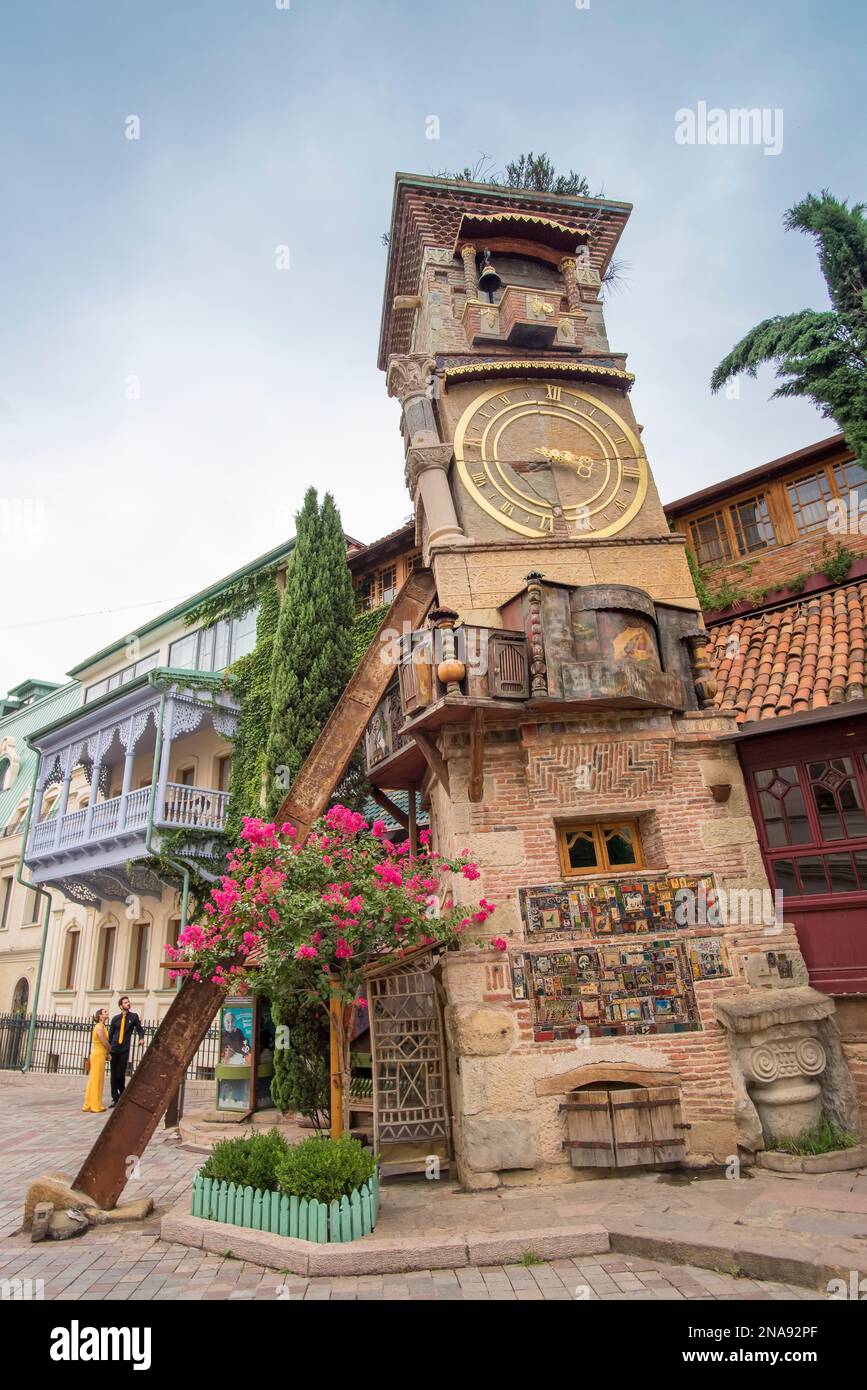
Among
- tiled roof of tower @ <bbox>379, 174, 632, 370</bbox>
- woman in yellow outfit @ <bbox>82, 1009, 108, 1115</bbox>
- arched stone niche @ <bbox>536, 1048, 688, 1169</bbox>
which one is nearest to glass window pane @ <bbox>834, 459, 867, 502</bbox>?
tiled roof of tower @ <bbox>379, 174, 632, 370</bbox>

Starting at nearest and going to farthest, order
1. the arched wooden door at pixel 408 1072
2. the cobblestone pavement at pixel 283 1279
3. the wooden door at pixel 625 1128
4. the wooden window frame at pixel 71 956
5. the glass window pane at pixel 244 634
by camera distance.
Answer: the cobblestone pavement at pixel 283 1279 → the wooden door at pixel 625 1128 → the arched wooden door at pixel 408 1072 → the glass window pane at pixel 244 634 → the wooden window frame at pixel 71 956

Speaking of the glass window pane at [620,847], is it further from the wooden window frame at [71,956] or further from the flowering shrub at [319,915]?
the wooden window frame at [71,956]

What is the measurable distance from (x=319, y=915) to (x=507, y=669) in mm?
3583

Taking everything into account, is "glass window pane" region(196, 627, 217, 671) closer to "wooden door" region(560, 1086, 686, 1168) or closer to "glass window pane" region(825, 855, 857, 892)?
"wooden door" region(560, 1086, 686, 1168)

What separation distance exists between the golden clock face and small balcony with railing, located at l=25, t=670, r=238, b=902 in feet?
32.8

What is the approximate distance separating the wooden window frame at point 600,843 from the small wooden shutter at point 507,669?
5.79ft

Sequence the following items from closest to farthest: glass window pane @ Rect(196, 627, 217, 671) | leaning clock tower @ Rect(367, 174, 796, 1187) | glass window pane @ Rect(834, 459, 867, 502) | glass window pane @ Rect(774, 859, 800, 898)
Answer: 1. leaning clock tower @ Rect(367, 174, 796, 1187)
2. glass window pane @ Rect(774, 859, 800, 898)
3. glass window pane @ Rect(834, 459, 867, 502)
4. glass window pane @ Rect(196, 627, 217, 671)

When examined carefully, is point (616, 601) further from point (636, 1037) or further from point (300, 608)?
point (300, 608)

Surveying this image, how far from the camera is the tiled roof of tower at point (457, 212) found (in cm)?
1496

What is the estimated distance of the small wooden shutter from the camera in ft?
29.5

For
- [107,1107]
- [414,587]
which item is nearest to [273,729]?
[414,587]

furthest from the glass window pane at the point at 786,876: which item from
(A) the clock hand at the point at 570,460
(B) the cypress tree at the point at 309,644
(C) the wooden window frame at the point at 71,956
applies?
(C) the wooden window frame at the point at 71,956

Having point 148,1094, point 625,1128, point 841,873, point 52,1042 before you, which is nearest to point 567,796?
point 841,873
